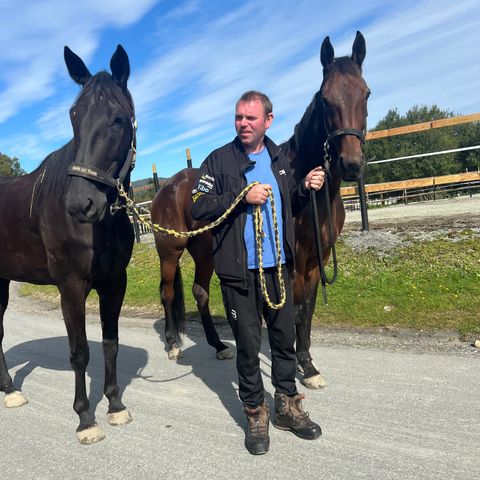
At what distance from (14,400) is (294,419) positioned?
8.30ft

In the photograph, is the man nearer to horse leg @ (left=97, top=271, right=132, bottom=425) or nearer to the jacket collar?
the jacket collar

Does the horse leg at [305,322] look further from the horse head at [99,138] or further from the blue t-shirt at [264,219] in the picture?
the horse head at [99,138]

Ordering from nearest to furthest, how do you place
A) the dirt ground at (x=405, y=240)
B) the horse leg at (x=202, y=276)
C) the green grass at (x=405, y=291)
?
the dirt ground at (x=405, y=240) → the green grass at (x=405, y=291) → the horse leg at (x=202, y=276)

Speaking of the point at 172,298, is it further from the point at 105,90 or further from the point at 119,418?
the point at 105,90

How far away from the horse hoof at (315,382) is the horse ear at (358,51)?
8.56 ft

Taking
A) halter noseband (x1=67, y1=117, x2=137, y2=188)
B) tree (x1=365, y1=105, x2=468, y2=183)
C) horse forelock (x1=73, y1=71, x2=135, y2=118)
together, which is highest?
tree (x1=365, y1=105, x2=468, y2=183)

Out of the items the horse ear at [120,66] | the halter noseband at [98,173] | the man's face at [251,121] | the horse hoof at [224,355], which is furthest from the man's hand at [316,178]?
the horse hoof at [224,355]

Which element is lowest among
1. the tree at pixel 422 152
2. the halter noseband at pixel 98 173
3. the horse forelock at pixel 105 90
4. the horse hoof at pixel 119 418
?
the horse hoof at pixel 119 418

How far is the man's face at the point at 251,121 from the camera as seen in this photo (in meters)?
2.54

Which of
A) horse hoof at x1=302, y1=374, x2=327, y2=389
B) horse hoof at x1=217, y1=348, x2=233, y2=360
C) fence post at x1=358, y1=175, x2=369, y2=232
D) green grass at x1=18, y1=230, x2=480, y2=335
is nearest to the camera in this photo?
horse hoof at x1=302, y1=374, x2=327, y2=389

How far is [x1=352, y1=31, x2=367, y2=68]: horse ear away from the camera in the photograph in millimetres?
3286

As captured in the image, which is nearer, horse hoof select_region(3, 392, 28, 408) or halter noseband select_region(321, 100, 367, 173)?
halter noseband select_region(321, 100, 367, 173)

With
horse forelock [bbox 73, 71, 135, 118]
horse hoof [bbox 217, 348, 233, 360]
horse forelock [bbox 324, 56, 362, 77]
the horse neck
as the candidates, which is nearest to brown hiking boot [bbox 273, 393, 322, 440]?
horse hoof [bbox 217, 348, 233, 360]

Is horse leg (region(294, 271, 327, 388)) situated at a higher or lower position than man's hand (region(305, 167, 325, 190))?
lower
